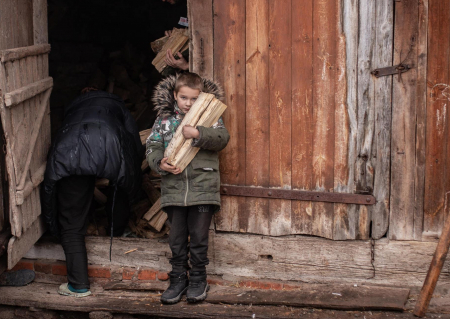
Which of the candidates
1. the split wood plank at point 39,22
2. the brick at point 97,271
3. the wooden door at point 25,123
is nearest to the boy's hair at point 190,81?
the wooden door at point 25,123

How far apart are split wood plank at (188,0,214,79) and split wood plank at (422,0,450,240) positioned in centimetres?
159

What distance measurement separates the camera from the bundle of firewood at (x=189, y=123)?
13.4 feet

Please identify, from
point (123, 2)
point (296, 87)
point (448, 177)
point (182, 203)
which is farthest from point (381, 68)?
point (123, 2)

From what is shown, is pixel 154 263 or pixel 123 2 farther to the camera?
pixel 123 2

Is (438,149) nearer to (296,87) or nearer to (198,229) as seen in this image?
(296,87)

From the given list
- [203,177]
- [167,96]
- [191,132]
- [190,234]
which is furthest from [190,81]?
[190,234]

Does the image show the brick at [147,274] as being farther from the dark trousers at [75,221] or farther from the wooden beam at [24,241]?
the wooden beam at [24,241]

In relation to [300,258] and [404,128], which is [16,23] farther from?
[404,128]

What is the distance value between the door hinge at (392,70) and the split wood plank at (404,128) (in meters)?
0.03

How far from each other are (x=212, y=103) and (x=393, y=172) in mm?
1407

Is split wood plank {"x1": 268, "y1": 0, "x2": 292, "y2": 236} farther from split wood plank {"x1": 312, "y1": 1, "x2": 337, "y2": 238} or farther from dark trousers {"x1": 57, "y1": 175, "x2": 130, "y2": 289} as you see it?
dark trousers {"x1": 57, "y1": 175, "x2": 130, "y2": 289}

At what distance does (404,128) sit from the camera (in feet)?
13.4

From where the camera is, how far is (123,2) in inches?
294

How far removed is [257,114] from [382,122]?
3.04 ft
